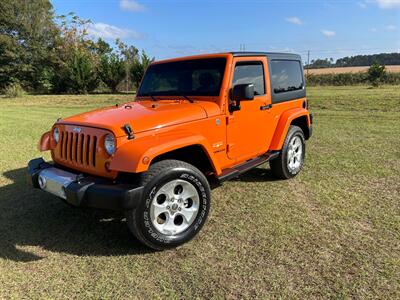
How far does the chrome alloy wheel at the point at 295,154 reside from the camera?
5.38m

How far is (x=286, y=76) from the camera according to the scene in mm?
5301

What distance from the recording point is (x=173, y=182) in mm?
3406

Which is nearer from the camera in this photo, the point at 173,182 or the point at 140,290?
the point at 140,290

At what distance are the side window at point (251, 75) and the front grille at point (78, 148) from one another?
1.78m

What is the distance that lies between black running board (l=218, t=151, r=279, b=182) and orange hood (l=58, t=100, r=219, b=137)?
2.37 ft

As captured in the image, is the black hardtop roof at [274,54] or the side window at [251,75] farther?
the black hardtop roof at [274,54]

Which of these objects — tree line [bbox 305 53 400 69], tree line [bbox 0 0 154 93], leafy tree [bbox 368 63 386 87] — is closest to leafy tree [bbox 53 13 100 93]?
tree line [bbox 0 0 154 93]

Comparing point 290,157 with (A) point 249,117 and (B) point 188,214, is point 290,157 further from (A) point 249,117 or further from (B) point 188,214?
(B) point 188,214

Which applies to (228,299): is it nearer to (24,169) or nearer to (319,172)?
(319,172)

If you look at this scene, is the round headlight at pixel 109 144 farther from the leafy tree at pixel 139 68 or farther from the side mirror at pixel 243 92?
the leafy tree at pixel 139 68

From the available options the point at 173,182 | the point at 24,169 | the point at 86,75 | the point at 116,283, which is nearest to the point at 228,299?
the point at 116,283

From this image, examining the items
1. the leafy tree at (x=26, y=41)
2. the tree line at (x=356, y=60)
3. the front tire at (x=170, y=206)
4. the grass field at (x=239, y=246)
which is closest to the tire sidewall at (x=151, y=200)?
the front tire at (x=170, y=206)

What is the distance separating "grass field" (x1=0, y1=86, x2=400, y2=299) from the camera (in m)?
2.85

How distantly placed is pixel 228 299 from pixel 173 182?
1.18 m
